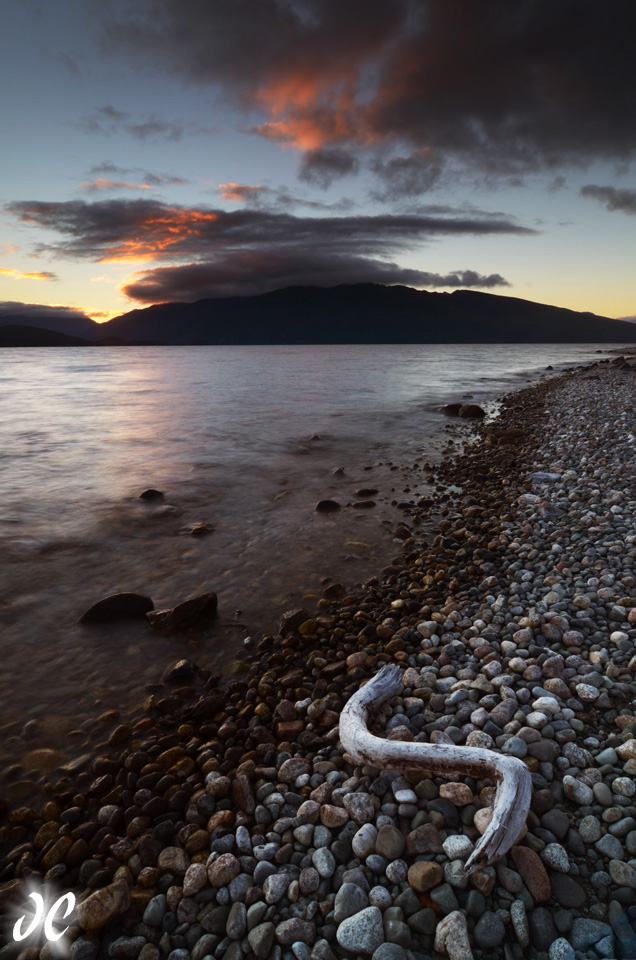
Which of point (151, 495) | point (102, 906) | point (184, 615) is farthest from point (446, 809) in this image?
point (151, 495)

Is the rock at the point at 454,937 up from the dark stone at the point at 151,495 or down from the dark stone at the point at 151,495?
up

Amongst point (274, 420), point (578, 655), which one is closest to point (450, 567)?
point (578, 655)

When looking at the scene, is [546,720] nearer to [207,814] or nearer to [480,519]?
[207,814]

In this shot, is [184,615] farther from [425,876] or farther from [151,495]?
[151,495]

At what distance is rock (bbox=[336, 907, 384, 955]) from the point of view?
233cm

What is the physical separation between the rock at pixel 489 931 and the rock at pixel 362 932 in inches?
18.7

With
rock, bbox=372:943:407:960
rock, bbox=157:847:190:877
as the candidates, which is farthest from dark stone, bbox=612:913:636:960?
rock, bbox=157:847:190:877

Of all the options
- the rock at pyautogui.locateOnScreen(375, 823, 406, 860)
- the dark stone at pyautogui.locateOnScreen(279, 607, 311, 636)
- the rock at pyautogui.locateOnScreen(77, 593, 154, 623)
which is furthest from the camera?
the rock at pyautogui.locateOnScreen(77, 593, 154, 623)

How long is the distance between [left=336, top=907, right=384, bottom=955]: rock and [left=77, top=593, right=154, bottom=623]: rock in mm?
4692

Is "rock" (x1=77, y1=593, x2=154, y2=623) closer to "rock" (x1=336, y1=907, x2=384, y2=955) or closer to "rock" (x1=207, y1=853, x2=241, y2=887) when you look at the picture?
"rock" (x1=207, y1=853, x2=241, y2=887)

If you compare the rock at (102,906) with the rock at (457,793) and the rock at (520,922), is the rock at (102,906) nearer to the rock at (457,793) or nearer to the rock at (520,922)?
the rock at (457,793)

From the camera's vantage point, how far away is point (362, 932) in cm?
237

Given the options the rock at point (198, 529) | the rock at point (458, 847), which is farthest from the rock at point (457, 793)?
the rock at point (198, 529)

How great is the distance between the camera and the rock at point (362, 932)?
2332 millimetres
